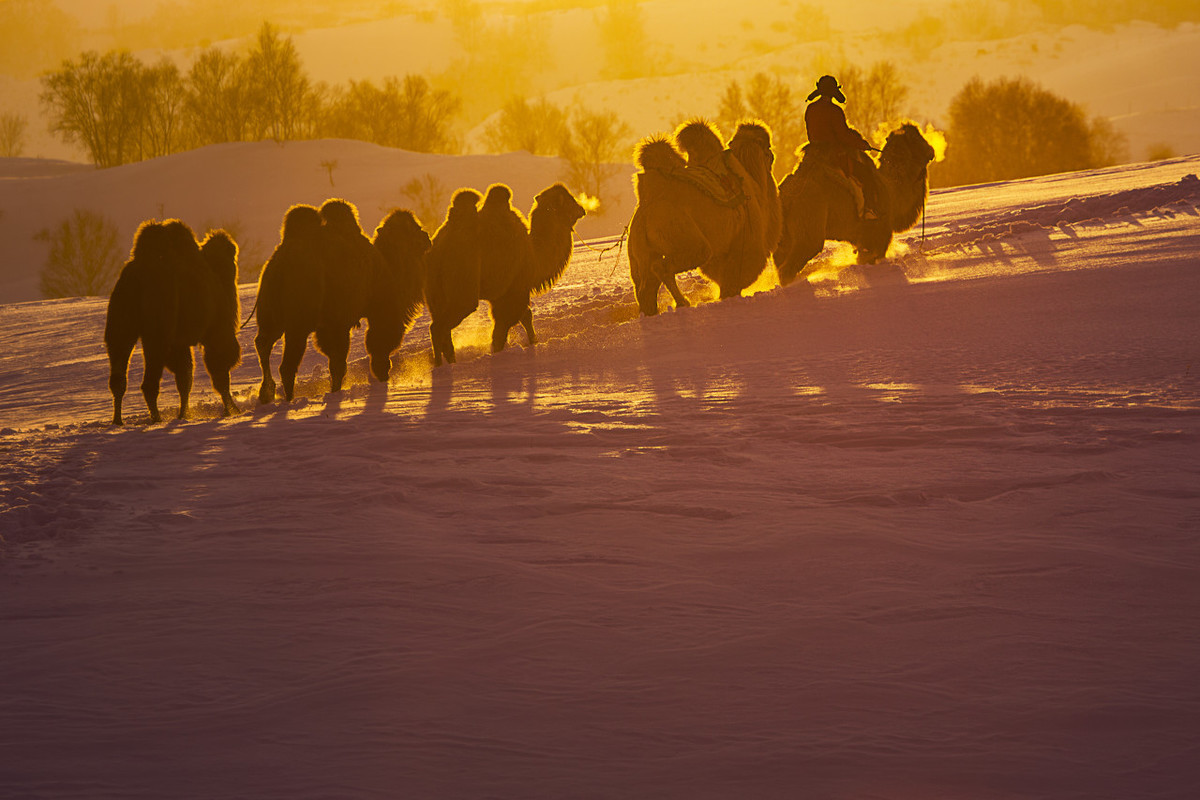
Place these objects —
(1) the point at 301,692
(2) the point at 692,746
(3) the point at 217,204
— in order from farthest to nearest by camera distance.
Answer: (3) the point at 217,204 < (1) the point at 301,692 < (2) the point at 692,746

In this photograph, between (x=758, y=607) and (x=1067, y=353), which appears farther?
(x=1067, y=353)

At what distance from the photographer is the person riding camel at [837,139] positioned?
11969 mm

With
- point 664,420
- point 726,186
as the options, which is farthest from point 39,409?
point 664,420

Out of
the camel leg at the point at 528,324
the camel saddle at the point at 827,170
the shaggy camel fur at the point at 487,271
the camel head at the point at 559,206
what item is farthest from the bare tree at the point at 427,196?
the shaggy camel fur at the point at 487,271

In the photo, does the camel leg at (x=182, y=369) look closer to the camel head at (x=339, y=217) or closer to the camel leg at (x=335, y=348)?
the camel leg at (x=335, y=348)

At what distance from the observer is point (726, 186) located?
35.3 ft

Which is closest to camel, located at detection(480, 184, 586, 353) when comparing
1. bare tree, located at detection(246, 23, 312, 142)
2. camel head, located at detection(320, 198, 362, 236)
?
camel head, located at detection(320, 198, 362, 236)

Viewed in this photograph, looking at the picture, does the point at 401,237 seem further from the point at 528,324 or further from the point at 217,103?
the point at 217,103

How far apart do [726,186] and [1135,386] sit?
19.7ft

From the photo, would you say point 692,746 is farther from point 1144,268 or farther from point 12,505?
point 1144,268

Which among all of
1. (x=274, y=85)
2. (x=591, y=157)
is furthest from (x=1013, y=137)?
(x=274, y=85)

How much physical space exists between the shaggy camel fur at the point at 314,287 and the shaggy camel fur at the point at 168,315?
0.33m

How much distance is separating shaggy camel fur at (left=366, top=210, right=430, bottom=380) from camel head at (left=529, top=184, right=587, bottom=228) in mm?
1602

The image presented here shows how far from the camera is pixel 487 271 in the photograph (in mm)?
9961
